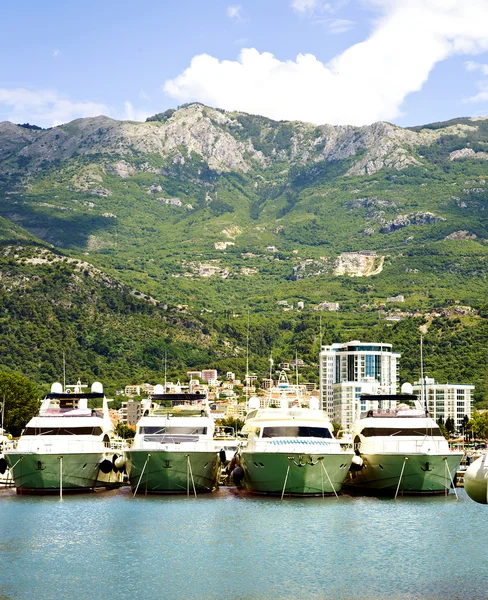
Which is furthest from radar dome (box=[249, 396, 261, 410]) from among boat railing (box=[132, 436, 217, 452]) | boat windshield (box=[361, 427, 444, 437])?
boat railing (box=[132, 436, 217, 452])

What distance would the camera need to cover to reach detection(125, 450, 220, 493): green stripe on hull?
234 feet

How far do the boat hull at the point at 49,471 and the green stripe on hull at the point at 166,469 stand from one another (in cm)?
355

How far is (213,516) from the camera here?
63.1 meters

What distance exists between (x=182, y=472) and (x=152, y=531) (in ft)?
49.7

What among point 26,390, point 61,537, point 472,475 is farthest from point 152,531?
point 26,390

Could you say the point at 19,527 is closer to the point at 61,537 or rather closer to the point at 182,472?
the point at 61,537

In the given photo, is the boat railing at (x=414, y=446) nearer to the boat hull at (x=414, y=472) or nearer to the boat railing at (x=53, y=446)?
the boat hull at (x=414, y=472)

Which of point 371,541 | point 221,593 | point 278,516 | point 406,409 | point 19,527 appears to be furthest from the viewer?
point 406,409

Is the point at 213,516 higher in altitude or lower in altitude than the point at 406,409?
lower

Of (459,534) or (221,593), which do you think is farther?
(459,534)

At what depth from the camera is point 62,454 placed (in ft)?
242

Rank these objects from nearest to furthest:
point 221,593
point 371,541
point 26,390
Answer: point 221,593, point 371,541, point 26,390

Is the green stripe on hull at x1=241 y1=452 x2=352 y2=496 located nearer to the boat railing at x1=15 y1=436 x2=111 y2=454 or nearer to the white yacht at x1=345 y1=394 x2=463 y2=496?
the white yacht at x1=345 y1=394 x2=463 y2=496

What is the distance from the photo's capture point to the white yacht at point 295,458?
69500mm
